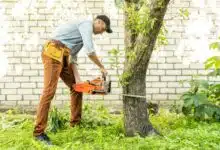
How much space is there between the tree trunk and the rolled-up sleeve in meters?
0.42

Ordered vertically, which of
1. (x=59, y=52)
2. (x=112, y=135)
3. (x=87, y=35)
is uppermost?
(x=87, y=35)

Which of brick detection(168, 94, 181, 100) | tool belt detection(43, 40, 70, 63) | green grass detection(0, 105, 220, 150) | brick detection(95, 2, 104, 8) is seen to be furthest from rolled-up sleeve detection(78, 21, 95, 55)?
brick detection(168, 94, 181, 100)

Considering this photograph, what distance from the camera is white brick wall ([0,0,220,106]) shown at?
8016mm

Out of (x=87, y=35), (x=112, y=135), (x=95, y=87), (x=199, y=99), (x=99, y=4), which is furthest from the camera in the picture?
(x=99, y=4)

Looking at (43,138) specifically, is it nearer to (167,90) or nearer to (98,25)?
Result: (98,25)

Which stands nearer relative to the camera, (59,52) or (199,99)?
(59,52)

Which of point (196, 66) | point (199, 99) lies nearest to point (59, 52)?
point (199, 99)

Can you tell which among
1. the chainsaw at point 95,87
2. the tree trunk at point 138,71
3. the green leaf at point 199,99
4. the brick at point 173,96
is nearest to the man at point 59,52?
the chainsaw at point 95,87

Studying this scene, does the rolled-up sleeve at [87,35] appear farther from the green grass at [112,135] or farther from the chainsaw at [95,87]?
the green grass at [112,135]

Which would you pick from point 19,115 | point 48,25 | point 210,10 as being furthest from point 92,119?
point 210,10

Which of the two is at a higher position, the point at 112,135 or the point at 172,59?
the point at 172,59

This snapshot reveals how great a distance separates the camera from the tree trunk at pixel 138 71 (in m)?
5.45

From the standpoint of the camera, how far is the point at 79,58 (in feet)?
26.4

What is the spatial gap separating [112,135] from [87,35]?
4.08ft
